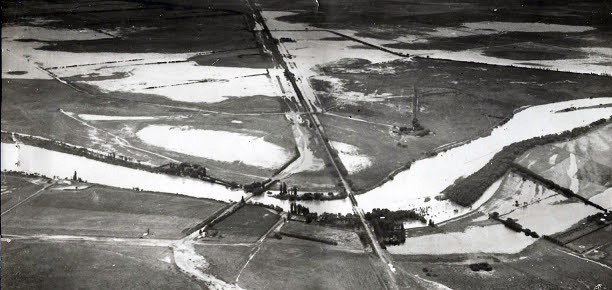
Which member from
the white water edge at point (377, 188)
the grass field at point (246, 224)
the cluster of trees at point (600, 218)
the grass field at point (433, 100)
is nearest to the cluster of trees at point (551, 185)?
the cluster of trees at point (600, 218)

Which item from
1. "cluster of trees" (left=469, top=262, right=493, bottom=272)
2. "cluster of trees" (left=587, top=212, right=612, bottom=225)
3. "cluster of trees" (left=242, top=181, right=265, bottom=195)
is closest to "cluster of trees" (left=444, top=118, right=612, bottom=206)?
"cluster of trees" (left=587, top=212, right=612, bottom=225)

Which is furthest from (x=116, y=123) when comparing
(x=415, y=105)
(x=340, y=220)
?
(x=415, y=105)

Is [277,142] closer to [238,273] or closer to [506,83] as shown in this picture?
[238,273]

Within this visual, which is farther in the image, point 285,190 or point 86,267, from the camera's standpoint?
point 285,190

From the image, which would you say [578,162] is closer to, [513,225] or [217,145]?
[513,225]

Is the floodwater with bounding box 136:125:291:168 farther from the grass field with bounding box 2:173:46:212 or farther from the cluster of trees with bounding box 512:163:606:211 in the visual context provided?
the cluster of trees with bounding box 512:163:606:211
